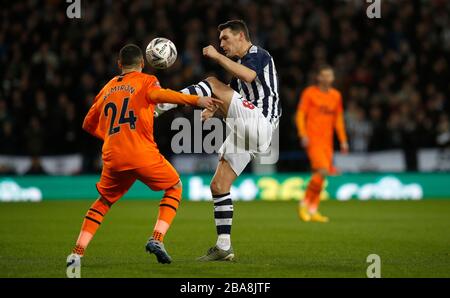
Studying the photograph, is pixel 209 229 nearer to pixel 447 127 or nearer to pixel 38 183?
pixel 38 183

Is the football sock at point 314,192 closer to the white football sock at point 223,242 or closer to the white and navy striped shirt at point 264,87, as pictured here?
the white and navy striped shirt at point 264,87

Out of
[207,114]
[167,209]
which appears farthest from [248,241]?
[207,114]

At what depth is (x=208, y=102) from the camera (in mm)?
7125

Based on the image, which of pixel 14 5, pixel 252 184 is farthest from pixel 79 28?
pixel 252 184

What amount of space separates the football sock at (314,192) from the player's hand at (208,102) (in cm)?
579

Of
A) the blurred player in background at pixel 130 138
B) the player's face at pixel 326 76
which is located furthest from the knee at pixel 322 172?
the blurred player in background at pixel 130 138

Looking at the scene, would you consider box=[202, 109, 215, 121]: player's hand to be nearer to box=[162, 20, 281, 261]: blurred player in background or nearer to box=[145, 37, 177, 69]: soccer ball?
box=[162, 20, 281, 261]: blurred player in background

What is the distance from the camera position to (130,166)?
720 cm

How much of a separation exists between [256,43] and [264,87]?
10974mm

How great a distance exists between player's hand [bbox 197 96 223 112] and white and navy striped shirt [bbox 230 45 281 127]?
0.71m

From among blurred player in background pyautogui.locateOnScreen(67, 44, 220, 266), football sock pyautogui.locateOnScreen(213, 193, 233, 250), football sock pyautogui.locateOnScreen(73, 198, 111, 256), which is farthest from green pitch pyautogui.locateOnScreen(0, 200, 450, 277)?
blurred player in background pyautogui.locateOnScreen(67, 44, 220, 266)

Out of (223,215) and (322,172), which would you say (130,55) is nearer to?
(223,215)

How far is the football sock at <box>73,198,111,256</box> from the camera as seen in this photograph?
7.17 m

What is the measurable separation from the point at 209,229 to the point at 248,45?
375 cm
